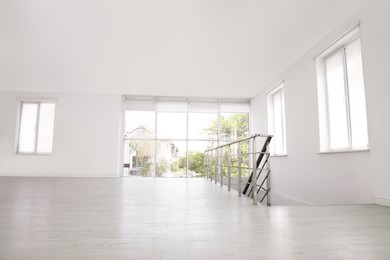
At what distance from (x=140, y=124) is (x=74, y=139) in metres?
1.79

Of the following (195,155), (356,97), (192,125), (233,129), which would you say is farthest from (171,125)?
(356,97)

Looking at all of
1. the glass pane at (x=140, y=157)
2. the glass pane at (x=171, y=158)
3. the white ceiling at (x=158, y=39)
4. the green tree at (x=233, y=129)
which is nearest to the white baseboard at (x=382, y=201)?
the white ceiling at (x=158, y=39)

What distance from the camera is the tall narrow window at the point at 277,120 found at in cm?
547

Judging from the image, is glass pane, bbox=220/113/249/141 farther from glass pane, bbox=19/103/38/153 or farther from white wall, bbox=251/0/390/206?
glass pane, bbox=19/103/38/153

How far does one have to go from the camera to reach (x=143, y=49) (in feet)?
13.9

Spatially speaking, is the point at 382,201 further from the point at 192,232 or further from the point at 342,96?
the point at 192,232

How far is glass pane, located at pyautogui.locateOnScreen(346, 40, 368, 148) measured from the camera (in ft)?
10.3

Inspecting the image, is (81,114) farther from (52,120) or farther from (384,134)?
(384,134)

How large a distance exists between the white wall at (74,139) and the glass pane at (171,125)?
3.81ft

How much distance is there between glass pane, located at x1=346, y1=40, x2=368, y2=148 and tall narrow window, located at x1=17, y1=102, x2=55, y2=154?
692 cm

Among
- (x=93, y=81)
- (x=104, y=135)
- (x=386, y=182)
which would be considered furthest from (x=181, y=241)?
(x=104, y=135)

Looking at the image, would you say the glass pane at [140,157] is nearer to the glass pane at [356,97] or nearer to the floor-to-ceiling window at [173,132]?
the floor-to-ceiling window at [173,132]

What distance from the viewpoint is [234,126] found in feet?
25.0

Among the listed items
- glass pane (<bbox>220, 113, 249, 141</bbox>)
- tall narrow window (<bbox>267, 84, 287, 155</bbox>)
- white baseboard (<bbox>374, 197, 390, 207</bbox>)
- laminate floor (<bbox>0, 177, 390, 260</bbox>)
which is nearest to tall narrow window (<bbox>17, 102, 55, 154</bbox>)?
glass pane (<bbox>220, 113, 249, 141</bbox>)
